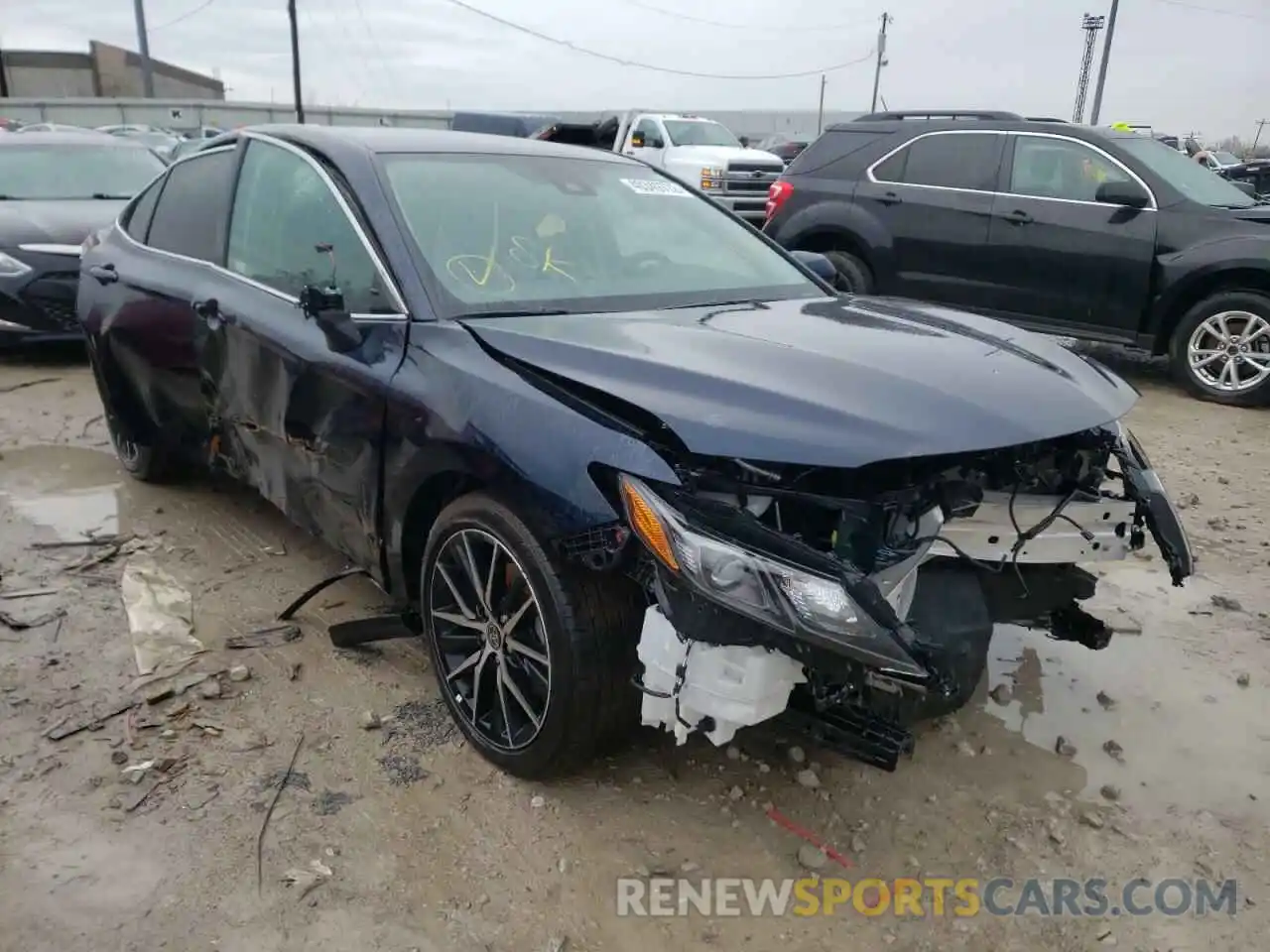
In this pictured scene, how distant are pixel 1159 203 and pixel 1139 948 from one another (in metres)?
6.11

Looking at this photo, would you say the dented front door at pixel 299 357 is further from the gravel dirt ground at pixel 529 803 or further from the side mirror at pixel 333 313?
the gravel dirt ground at pixel 529 803

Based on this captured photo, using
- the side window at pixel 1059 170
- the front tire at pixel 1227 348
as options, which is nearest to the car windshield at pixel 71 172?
the side window at pixel 1059 170

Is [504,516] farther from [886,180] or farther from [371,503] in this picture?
[886,180]

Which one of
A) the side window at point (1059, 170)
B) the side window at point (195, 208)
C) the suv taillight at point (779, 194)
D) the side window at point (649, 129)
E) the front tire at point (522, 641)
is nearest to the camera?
the front tire at point (522, 641)

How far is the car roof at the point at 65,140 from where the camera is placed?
834 cm

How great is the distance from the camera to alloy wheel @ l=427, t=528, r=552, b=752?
99.2 inches

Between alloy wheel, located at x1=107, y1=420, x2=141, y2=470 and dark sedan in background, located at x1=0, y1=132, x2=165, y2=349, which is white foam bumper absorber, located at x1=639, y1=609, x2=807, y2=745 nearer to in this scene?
alloy wheel, located at x1=107, y1=420, x2=141, y2=470

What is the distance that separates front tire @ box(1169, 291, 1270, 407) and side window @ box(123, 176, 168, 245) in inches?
257

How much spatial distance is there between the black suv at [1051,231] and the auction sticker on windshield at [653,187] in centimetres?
Answer: 441

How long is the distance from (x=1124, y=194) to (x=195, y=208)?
609cm

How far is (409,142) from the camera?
10.9ft

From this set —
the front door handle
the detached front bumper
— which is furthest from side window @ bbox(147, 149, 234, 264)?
the detached front bumper

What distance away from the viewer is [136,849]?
94.9 inches

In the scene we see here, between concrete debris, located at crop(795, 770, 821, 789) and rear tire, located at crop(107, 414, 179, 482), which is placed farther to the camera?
rear tire, located at crop(107, 414, 179, 482)
